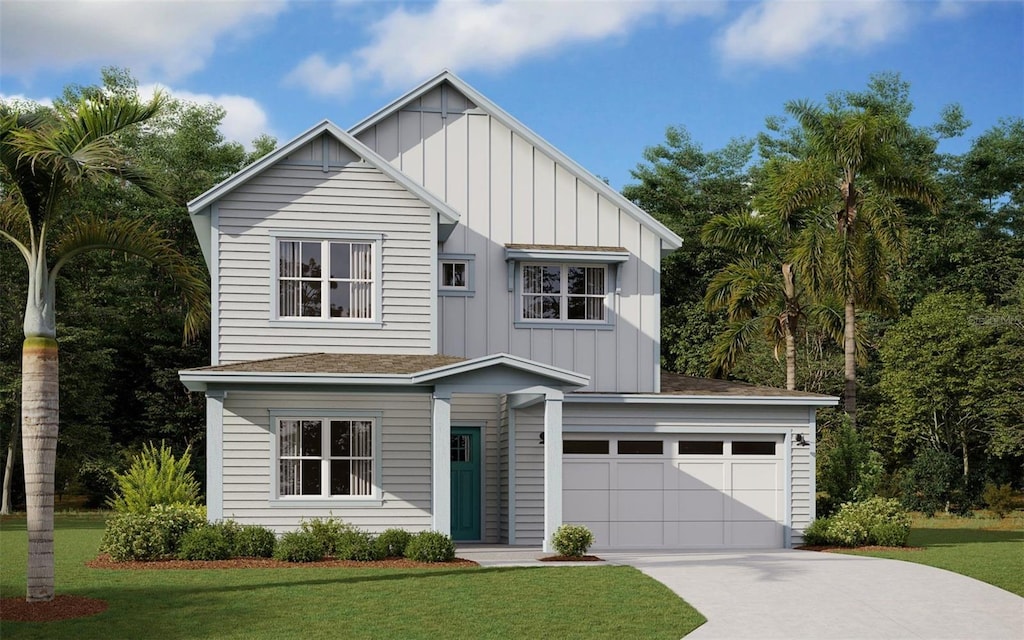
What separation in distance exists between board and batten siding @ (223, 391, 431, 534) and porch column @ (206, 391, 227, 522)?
755 mm

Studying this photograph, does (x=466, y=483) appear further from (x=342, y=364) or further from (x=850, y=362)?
(x=850, y=362)

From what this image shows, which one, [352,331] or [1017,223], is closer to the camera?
[352,331]

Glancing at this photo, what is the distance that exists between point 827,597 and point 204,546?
9.51 metres

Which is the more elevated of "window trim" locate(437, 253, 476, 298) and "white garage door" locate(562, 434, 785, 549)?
"window trim" locate(437, 253, 476, 298)

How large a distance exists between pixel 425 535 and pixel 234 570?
9.96ft

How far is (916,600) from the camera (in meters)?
15.1

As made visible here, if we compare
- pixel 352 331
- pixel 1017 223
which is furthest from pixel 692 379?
pixel 1017 223

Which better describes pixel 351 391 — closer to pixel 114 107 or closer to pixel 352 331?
pixel 352 331

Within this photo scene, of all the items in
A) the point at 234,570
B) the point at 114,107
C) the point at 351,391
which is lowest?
the point at 234,570

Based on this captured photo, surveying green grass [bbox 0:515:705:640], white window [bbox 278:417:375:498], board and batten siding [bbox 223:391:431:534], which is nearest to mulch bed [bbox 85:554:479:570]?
green grass [bbox 0:515:705:640]

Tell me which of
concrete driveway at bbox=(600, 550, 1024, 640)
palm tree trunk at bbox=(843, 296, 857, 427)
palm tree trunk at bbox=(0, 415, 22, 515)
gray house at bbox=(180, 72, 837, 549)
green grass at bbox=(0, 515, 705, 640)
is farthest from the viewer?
palm tree trunk at bbox=(0, 415, 22, 515)

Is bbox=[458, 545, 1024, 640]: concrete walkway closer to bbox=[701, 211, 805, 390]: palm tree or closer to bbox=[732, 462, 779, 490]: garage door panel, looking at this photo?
bbox=[732, 462, 779, 490]: garage door panel

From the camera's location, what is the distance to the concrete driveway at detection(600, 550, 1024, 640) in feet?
43.4

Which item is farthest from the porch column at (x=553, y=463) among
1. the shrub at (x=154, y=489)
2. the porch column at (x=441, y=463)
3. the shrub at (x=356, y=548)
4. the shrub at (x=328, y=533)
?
the shrub at (x=154, y=489)
